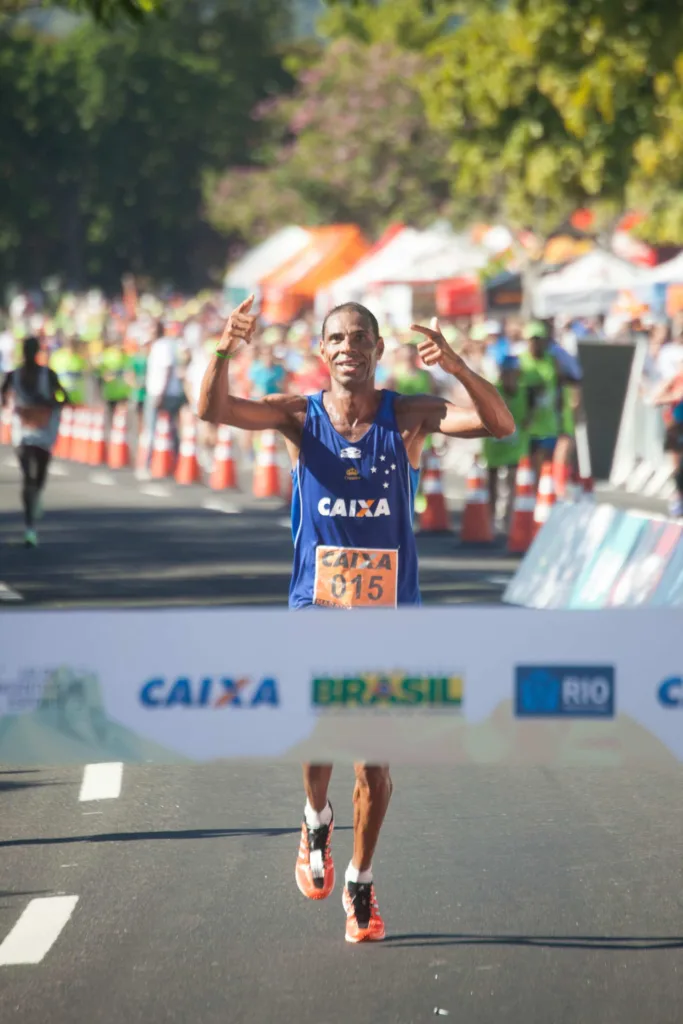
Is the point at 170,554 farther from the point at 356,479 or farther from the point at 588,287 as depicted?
the point at 588,287

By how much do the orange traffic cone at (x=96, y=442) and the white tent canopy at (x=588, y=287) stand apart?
12.4 m

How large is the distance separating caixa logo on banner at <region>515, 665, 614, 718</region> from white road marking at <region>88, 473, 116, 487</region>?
73.9 feet

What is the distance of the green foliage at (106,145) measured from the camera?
10525 centimetres

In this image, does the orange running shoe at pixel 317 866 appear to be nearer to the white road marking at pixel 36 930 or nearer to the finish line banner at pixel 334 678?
the white road marking at pixel 36 930

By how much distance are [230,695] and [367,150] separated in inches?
2906

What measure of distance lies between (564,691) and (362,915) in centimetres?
183

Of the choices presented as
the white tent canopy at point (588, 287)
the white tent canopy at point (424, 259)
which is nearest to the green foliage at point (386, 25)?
the white tent canopy at point (424, 259)

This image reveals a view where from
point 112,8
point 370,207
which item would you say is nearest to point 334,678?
point 112,8

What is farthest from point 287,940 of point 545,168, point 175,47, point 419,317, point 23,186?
point 175,47

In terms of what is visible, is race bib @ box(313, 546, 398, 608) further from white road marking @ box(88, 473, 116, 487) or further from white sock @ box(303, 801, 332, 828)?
white road marking @ box(88, 473, 116, 487)

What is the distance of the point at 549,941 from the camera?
691cm

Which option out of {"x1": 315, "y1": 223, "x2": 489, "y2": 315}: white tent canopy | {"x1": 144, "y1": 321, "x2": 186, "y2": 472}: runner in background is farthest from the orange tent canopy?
{"x1": 144, "y1": 321, "x2": 186, "y2": 472}: runner in background

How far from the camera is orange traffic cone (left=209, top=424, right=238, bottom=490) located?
2658 cm

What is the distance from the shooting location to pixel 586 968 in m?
6.58
